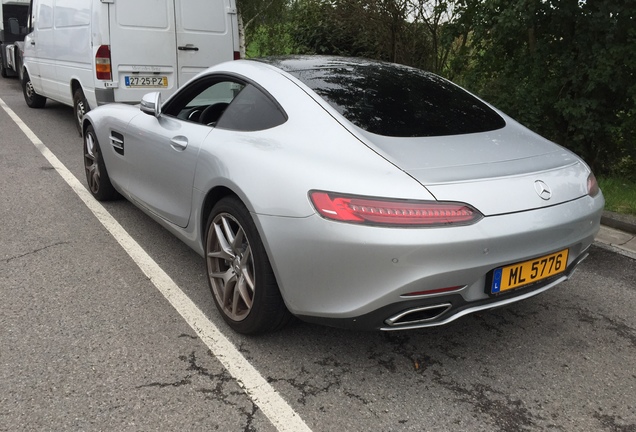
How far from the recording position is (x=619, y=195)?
548 centimetres

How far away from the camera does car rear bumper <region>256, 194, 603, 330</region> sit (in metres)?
2.34

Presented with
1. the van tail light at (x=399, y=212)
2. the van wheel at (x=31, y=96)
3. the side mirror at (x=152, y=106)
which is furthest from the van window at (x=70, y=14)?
the van tail light at (x=399, y=212)

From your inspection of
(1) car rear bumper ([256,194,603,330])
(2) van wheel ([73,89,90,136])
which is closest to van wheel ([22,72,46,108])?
(2) van wheel ([73,89,90,136])

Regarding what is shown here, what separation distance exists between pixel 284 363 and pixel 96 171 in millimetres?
3108

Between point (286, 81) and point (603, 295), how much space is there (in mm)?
2415

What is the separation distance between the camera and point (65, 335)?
3.02 metres

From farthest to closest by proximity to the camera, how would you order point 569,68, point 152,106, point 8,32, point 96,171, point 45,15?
point 8,32
point 45,15
point 569,68
point 96,171
point 152,106

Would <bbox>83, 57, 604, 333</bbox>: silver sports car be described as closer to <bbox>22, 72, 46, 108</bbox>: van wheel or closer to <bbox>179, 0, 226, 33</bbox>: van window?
<bbox>179, 0, 226, 33</bbox>: van window

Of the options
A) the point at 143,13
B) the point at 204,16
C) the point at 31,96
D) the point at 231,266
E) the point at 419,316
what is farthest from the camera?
the point at 31,96

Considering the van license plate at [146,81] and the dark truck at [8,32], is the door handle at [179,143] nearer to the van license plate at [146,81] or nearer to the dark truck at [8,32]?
the van license plate at [146,81]

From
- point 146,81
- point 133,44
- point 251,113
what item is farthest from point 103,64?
point 251,113

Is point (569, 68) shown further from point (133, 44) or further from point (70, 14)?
point (70, 14)

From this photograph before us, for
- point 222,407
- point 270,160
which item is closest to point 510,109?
point 270,160

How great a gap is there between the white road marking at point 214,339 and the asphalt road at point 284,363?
0.01 m
